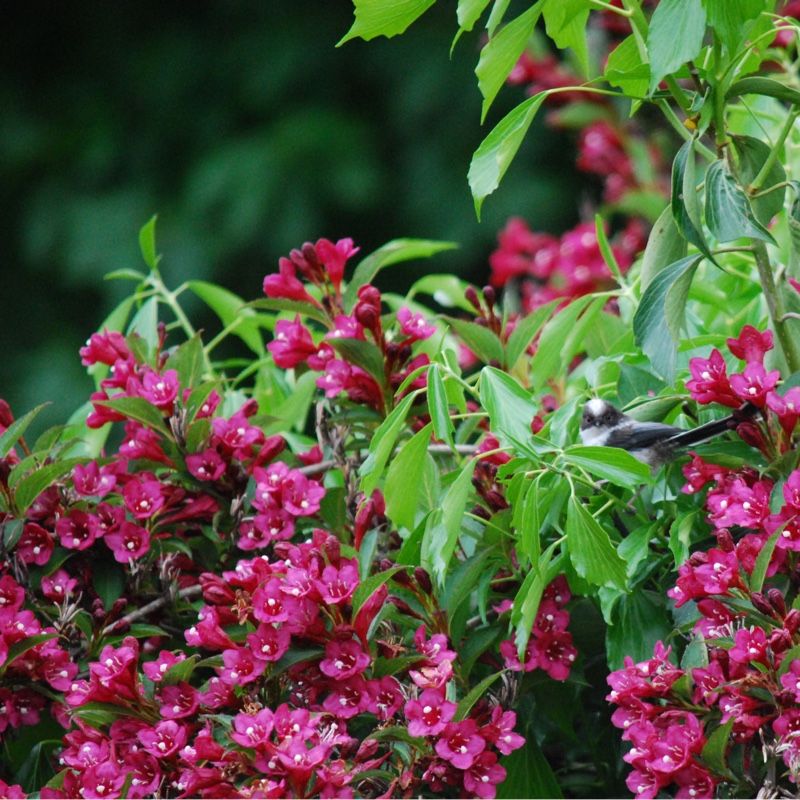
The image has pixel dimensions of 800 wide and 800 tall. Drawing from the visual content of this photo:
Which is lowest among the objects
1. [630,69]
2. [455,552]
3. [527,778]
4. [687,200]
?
[527,778]

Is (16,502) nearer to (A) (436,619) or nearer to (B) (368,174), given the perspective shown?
(A) (436,619)

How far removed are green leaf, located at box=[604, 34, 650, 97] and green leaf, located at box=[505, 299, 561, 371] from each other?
301mm

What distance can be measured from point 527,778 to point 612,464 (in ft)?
1.30

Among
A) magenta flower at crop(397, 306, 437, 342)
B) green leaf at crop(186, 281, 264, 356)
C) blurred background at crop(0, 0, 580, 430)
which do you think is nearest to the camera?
magenta flower at crop(397, 306, 437, 342)

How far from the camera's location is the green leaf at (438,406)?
3.58 ft

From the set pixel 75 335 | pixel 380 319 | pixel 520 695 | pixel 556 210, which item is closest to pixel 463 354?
pixel 380 319

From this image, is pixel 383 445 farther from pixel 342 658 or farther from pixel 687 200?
pixel 687 200

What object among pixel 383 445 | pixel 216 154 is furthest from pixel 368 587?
pixel 216 154

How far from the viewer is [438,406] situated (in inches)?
43.5

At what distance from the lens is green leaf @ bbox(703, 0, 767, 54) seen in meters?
1.01

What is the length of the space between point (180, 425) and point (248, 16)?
4.57 meters

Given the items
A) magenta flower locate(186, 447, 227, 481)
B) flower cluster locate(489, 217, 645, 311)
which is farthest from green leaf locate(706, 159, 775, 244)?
flower cluster locate(489, 217, 645, 311)

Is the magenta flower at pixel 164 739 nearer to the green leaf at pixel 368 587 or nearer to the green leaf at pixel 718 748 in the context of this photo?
the green leaf at pixel 368 587

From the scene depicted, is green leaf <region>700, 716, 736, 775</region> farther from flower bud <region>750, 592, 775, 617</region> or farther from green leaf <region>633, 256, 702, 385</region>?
green leaf <region>633, 256, 702, 385</region>
